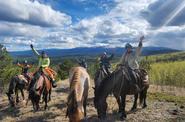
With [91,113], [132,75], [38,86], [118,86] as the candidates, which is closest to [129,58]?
[132,75]

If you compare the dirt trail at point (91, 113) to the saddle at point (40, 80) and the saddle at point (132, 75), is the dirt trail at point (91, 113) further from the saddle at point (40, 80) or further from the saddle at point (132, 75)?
the saddle at point (132, 75)

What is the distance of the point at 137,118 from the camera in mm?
15094

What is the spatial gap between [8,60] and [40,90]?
117ft

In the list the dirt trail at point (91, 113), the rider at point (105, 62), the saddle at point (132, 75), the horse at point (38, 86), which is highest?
the rider at point (105, 62)

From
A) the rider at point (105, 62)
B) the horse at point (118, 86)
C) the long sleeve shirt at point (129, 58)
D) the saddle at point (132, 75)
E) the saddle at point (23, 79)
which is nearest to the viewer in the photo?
the horse at point (118, 86)

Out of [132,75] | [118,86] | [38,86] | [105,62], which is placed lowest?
[38,86]

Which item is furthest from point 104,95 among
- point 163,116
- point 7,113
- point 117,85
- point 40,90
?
point 7,113

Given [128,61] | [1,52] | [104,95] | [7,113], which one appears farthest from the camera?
[1,52]

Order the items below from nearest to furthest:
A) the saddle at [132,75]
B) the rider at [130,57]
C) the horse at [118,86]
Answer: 1. the horse at [118,86]
2. the saddle at [132,75]
3. the rider at [130,57]

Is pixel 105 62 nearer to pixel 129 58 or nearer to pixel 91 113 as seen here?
pixel 129 58

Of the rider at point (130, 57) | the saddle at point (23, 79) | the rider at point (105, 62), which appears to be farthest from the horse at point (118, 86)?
the saddle at point (23, 79)

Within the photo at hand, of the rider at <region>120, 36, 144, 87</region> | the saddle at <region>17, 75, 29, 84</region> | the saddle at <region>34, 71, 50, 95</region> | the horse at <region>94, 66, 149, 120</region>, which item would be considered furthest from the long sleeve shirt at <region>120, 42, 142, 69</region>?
the saddle at <region>17, 75, 29, 84</region>

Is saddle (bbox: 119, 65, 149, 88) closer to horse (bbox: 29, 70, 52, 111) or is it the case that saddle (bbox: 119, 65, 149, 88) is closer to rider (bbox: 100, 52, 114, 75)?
rider (bbox: 100, 52, 114, 75)

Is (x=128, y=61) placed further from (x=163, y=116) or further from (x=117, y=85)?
(x=163, y=116)
